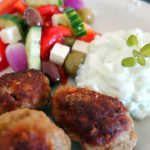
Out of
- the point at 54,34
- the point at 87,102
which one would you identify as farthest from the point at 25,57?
the point at 87,102

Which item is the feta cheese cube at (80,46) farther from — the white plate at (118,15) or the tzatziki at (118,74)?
the white plate at (118,15)

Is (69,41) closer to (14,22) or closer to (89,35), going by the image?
(89,35)

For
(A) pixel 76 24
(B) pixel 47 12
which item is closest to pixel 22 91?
(A) pixel 76 24

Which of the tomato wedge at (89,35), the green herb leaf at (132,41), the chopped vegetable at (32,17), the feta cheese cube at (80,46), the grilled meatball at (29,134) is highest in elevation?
the grilled meatball at (29,134)

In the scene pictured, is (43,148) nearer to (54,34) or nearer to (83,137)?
(83,137)

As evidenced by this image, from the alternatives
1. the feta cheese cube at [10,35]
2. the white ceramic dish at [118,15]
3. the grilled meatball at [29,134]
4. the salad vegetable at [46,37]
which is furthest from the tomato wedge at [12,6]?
the grilled meatball at [29,134]
